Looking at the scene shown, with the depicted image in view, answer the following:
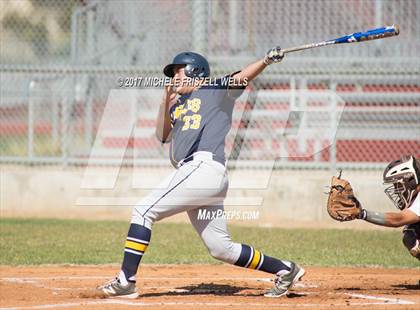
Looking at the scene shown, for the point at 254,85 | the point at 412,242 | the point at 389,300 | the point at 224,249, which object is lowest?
the point at 389,300

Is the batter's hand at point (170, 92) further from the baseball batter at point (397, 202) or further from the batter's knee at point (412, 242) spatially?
the batter's knee at point (412, 242)

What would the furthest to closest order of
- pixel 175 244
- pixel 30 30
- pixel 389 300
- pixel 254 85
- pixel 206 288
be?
pixel 30 30 → pixel 254 85 → pixel 175 244 → pixel 206 288 → pixel 389 300

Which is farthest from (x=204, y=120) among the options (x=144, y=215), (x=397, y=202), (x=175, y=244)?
(x=175, y=244)

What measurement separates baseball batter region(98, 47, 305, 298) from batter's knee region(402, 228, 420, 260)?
1.10 metres

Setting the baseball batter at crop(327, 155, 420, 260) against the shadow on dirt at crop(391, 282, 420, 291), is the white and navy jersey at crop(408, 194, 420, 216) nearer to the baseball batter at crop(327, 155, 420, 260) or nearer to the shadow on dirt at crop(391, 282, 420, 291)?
the baseball batter at crop(327, 155, 420, 260)

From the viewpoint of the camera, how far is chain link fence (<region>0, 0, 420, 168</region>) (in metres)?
12.8

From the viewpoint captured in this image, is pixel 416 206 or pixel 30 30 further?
pixel 30 30

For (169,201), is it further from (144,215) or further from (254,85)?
(254,85)

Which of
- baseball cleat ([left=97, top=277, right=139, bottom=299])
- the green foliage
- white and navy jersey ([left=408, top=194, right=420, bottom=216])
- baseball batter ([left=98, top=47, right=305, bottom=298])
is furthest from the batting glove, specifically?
the green foliage

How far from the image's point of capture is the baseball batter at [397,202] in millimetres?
6605

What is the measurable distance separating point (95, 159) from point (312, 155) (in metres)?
3.35

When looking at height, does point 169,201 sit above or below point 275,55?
below

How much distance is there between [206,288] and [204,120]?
162cm

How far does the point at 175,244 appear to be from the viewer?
10.4m
